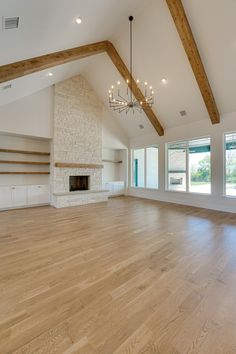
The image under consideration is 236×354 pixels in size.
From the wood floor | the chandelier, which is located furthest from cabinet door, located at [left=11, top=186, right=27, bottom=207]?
the chandelier

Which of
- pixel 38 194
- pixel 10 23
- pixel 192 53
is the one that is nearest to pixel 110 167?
pixel 38 194

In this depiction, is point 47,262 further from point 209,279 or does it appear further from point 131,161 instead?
point 131,161

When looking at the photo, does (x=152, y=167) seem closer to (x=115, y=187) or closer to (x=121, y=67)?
(x=115, y=187)

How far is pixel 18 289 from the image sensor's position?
6.39 ft

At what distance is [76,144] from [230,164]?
5.87 meters

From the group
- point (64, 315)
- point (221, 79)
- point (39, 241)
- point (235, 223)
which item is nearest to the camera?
point (64, 315)

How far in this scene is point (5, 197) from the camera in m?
5.68

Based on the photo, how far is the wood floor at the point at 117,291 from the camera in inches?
53.6

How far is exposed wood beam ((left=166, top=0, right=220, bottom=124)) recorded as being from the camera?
395 cm

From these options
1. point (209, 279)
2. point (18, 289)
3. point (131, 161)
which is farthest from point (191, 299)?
point (131, 161)

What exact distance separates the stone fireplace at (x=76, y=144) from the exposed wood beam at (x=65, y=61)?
2.10 meters

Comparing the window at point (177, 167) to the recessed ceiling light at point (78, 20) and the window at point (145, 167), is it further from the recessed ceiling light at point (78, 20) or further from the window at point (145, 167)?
the recessed ceiling light at point (78, 20)

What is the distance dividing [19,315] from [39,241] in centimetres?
181

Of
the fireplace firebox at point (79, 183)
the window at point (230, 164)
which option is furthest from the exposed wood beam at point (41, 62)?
the window at point (230, 164)
